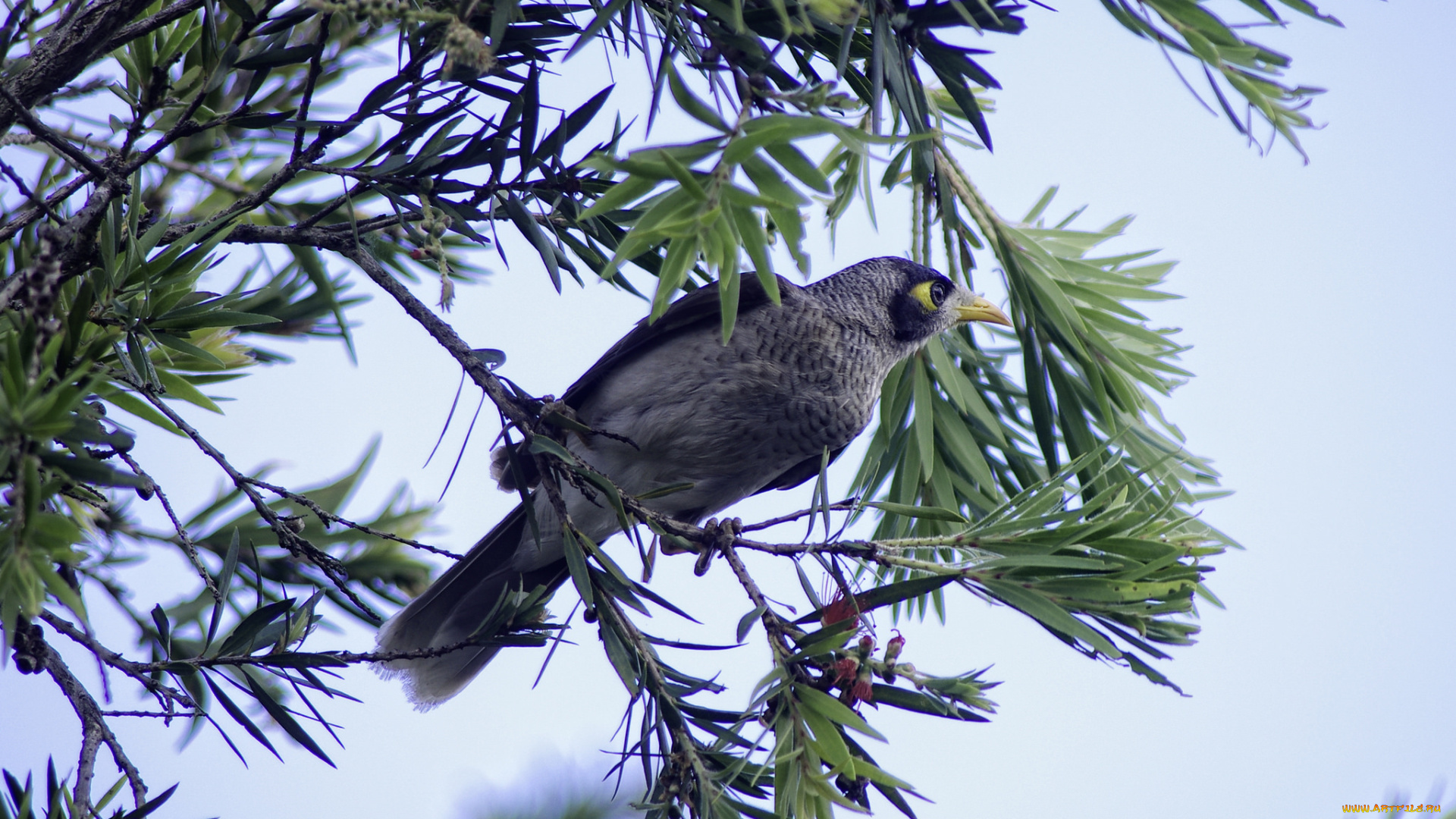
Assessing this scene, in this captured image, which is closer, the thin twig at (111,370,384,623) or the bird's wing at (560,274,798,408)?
the thin twig at (111,370,384,623)

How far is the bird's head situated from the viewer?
145 inches

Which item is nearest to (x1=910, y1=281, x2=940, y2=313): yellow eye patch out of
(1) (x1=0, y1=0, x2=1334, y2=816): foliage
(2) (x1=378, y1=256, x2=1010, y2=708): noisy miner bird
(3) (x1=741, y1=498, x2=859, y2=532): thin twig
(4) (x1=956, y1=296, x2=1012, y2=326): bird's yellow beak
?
(4) (x1=956, y1=296, x2=1012, y2=326): bird's yellow beak

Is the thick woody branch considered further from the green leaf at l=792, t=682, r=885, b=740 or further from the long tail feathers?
the long tail feathers

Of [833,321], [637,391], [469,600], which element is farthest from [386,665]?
[833,321]

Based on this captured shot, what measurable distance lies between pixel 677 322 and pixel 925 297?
3.60 ft

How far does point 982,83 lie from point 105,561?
2.10 meters

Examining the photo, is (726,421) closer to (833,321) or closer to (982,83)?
(833,321)

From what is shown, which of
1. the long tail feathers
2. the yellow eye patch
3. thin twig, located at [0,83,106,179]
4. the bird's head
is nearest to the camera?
thin twig, located at [0,83,106,179]

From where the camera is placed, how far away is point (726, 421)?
3.13 meters

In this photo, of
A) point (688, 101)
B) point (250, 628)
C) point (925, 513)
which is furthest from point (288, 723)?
point (688, 101)

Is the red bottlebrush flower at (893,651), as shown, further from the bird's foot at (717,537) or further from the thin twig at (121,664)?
the thin twig at (121,664)

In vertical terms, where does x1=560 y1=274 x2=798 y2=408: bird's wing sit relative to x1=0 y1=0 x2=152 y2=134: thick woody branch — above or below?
above

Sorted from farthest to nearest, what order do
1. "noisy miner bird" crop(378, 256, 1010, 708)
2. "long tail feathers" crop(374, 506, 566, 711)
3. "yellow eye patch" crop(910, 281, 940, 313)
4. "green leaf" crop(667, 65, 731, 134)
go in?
Result: "yellow eye patch" crop(910, 281, 940, 313)
"noisy miner bird" crop(378, 256, 1010, 708)
"long tail feathers" crop(374, 506, 566, 711)
"green leaf" crop(667, 65, 731, 134)

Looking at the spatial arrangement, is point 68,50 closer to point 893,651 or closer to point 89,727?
point 89,727
